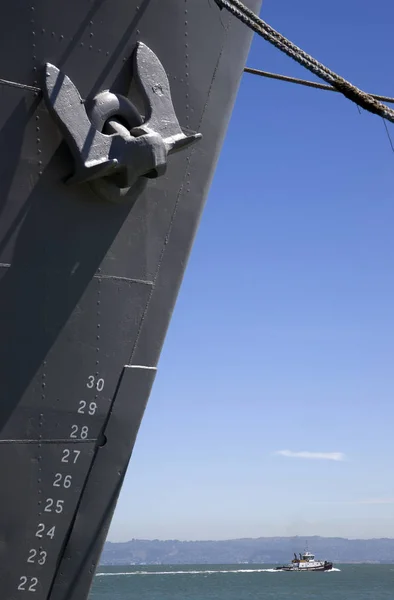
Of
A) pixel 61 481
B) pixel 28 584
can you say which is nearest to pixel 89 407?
pixel 61 481

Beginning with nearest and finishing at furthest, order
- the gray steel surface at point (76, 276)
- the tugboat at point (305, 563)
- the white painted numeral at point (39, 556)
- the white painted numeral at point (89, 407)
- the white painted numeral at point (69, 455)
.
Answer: the gray steel surface at point (76, 276)
the white painted numeral at point (39, 556)
the white painted numeral at point (69, 455)
the white painted numeral at point (89, 407)
the tugboat at point (305, 563)

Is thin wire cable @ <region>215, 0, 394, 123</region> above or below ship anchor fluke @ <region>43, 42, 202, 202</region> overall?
above

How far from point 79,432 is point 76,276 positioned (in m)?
1.13

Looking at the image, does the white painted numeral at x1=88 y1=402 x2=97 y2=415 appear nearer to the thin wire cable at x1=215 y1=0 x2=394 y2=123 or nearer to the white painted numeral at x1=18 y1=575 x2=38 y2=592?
the white painted numeral at x1=18 y1=575 x2=38 y2=592

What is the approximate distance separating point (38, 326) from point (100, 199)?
1.04 metres

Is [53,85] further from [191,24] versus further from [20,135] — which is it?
[191,24]

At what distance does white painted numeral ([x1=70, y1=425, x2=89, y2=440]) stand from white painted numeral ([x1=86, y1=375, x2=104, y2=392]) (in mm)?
294

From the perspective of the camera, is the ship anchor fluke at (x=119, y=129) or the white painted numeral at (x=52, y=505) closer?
the ship anchor fluke at (x=119, y=129)

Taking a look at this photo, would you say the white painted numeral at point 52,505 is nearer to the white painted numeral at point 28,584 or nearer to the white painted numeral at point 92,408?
the white painted numeral at point 28,584

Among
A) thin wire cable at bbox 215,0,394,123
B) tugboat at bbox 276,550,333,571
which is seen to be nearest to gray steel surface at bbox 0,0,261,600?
thin wire cable at bbox 215,0,394,123

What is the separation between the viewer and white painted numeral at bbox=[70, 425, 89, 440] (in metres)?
6.10

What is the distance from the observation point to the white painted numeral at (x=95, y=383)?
6188 mm

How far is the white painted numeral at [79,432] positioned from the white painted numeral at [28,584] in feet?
3.33

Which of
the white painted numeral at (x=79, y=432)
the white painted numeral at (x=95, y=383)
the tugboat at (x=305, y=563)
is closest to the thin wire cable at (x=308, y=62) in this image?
the white painted numeral at (x=95, y=383)
